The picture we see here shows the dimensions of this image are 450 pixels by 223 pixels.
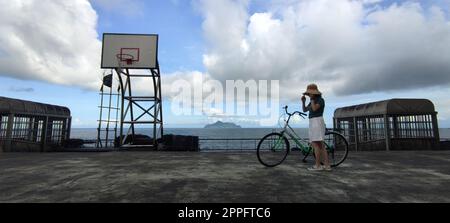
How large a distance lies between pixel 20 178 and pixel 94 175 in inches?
46.3

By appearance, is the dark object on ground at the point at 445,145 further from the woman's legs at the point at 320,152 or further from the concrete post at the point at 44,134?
the concrete post at the point at 44,134

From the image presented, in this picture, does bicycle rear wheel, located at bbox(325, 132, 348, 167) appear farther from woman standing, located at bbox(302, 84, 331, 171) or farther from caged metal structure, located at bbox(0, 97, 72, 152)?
caged metal structure, located at bbox(0, 97, 72, 152)

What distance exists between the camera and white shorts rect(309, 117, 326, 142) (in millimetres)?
5449

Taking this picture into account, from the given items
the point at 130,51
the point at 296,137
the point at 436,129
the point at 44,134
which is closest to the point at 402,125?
the point at 436,129

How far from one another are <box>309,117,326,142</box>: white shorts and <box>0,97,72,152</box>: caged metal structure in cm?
1323

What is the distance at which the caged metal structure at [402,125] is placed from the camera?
12.9 m

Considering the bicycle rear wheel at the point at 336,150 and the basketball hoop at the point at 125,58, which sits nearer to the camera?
the bicycle rear wheel at the point at 336,150

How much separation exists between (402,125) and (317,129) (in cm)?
1114

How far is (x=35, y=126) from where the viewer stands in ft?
50.1

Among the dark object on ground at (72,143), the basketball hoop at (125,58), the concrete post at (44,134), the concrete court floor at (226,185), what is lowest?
the concrete court floor at (226,185)

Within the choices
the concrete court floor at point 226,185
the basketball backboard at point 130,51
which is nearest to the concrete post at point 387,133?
the concrete court floor at point 226,185

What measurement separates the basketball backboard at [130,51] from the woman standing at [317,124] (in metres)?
11.6

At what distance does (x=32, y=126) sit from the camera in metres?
15.0
